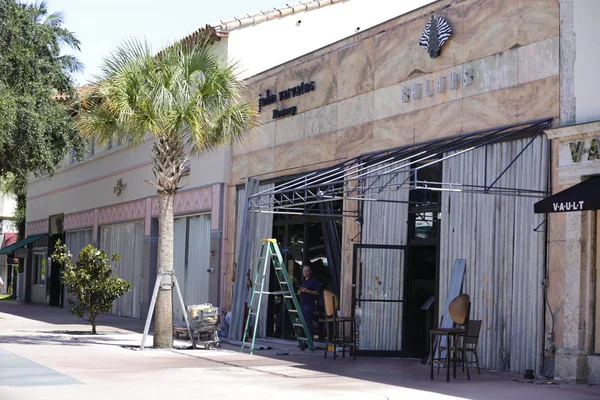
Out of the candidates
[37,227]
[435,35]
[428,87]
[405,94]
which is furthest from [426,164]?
[37,227]

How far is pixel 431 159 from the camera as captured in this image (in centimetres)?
1678

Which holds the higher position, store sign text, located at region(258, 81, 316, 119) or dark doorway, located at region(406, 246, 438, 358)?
store sign text, located at region(258, 81, 316, 119)

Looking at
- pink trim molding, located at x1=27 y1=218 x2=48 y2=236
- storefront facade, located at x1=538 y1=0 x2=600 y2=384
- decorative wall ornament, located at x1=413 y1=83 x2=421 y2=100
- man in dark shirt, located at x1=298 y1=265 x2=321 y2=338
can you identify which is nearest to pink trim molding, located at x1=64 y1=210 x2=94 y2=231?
pink trim molding, located at x1=27 y1=218 x2=48 y2=236

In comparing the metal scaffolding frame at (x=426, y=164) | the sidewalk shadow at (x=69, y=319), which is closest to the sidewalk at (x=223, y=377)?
the metal scaffolding frame at (x=426, y=164)

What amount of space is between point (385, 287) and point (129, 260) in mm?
16002

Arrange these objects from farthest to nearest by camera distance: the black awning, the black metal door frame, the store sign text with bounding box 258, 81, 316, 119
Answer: the store sign text with bounding box 258, 81, 316, 119 → the black metal door frame → the black awning

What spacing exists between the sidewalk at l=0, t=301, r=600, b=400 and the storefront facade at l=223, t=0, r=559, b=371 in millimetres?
1171

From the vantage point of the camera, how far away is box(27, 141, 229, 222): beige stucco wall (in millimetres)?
25953

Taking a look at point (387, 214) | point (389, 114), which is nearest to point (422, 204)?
point (387, 214)

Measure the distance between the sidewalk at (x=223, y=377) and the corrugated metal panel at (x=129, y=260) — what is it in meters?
10.9

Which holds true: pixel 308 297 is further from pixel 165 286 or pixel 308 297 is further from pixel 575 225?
pixel 575 225

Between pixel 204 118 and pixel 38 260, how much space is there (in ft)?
90.9

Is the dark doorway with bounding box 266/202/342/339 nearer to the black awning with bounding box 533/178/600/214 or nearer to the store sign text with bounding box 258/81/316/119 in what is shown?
the store sign text with bounding box 258/81/316/119

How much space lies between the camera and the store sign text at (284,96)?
2111 cm
